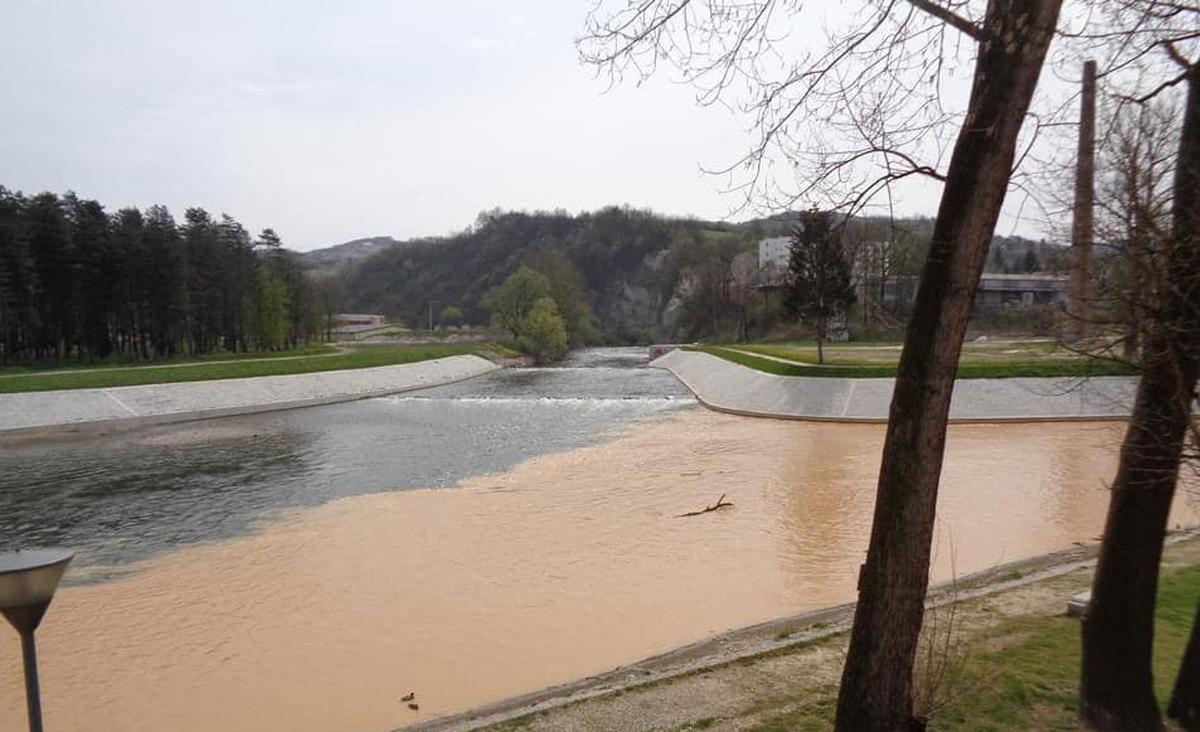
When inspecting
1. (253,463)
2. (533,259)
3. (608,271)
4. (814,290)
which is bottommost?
(253,463)

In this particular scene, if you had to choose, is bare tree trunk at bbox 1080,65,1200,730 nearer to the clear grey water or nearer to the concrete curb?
the concrete curb

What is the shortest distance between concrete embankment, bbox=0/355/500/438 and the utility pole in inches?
1266

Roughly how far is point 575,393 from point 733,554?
91.8 feet

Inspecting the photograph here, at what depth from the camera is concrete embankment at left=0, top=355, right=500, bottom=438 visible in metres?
27.4

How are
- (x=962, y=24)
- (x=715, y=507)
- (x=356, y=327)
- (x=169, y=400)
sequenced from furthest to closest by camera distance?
(x=356, y=327) < (x=169, y=400) < (x=715, y=507) < (x=962, y=24)

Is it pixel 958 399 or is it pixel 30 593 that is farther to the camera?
pixel 958 399

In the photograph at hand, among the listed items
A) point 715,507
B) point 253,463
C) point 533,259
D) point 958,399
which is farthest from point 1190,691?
point 533,259

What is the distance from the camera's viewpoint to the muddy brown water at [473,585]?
7.37 meters

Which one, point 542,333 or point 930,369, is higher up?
point 930,369

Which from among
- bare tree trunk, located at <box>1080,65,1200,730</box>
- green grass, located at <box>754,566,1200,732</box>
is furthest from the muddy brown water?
bare tree trunk, located at <box>1080,65,1200,730</box>

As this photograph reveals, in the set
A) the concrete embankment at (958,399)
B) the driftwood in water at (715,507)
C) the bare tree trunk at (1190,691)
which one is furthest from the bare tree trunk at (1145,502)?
the concrete embankment at (958,399)

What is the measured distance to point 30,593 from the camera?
379 cm

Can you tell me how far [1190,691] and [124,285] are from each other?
58.7 meters

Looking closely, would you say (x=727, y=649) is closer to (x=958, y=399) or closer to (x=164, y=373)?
(x=958, y=399)
